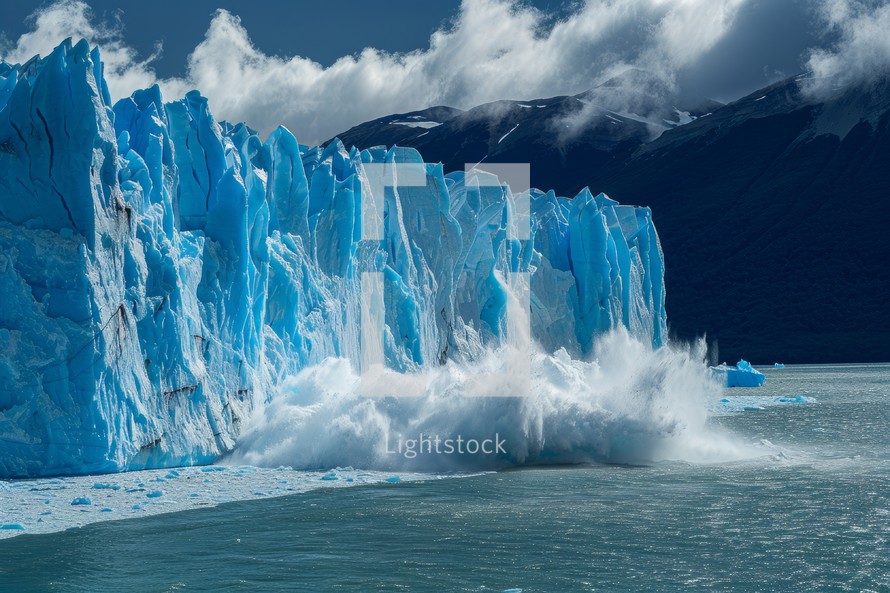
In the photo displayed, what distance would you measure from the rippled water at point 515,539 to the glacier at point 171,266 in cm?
286

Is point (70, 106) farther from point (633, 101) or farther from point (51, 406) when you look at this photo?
point (633, 101)

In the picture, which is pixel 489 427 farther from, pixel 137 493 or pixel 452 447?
pixel 137 493

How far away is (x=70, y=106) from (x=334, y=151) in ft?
29.9

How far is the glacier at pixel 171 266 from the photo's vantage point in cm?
1209

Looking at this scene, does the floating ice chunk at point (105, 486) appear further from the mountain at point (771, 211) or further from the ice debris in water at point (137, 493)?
the mountain at point (771, 211)

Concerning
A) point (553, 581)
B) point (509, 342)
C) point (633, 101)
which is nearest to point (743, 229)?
point (633, 101)

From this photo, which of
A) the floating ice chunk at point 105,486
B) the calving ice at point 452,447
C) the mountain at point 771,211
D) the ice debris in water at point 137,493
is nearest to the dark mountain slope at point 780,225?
the mountain at point 771,211

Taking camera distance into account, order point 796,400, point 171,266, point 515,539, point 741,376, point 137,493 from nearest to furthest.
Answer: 1. point 515,539
2. point 137,493
3. point 171,266
4. point 796,400
5. point 741,376

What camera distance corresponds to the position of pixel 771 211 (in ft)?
277

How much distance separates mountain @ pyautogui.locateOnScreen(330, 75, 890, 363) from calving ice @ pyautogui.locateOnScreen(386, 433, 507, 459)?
58145 millimetres

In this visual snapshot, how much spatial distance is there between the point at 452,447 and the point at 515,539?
196 inches

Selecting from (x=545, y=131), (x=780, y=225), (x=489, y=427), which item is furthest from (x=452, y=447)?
(x=545, y=131)

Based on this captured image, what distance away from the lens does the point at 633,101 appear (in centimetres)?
13200

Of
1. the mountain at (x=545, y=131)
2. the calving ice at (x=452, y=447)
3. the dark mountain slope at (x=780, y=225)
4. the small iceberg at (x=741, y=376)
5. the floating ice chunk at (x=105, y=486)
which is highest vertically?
the mountain at (x=545, y=131)
